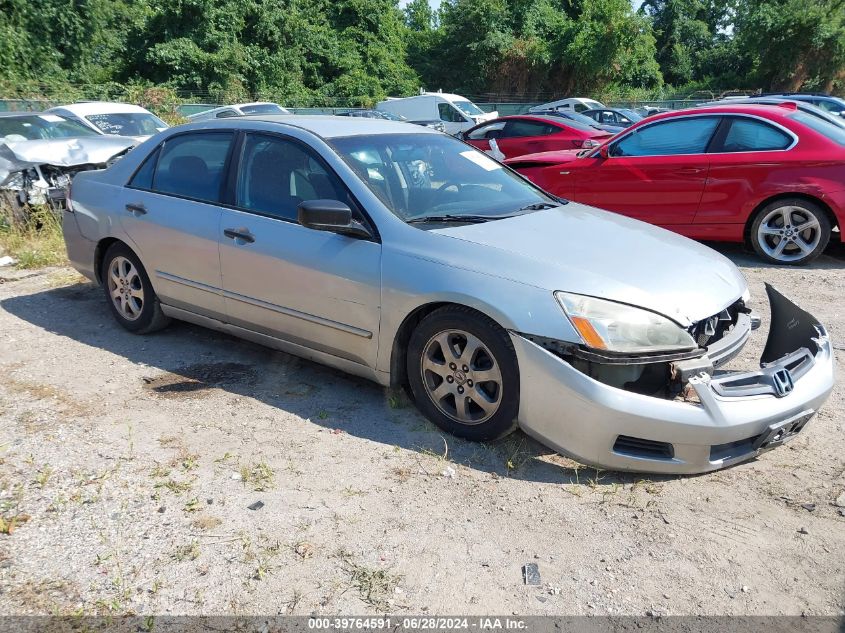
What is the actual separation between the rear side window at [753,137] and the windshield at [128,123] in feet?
30.6

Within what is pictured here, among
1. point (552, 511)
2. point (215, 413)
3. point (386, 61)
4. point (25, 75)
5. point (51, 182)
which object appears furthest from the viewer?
point (386, 61)

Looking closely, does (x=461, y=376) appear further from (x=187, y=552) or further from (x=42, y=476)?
(x=42, y=476)

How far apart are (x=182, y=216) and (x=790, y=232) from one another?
5.71 meters

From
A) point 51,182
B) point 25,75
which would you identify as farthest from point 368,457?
point 25,75

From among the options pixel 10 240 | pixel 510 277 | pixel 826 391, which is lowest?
pixel 10 240

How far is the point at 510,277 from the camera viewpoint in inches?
136

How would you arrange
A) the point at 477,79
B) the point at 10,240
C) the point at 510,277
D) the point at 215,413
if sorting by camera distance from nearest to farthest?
the point at 510,277 < the point at 215,413 < the point at 10,240 < the point at 477,79

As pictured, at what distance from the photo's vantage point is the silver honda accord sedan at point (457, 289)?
3230 millimetres

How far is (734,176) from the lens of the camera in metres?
7.18

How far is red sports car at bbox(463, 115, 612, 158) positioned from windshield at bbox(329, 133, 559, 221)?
10076 mm

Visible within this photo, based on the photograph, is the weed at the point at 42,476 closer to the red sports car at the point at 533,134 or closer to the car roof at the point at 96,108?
the car roof at the point at 96,108

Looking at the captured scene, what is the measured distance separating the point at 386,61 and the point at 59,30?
15.4m

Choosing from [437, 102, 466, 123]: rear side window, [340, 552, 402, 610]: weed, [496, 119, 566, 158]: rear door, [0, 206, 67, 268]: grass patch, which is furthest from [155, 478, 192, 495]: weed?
[437, 102, 466, 123]: rear side window

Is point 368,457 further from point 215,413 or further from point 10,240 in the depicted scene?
point 10,240
